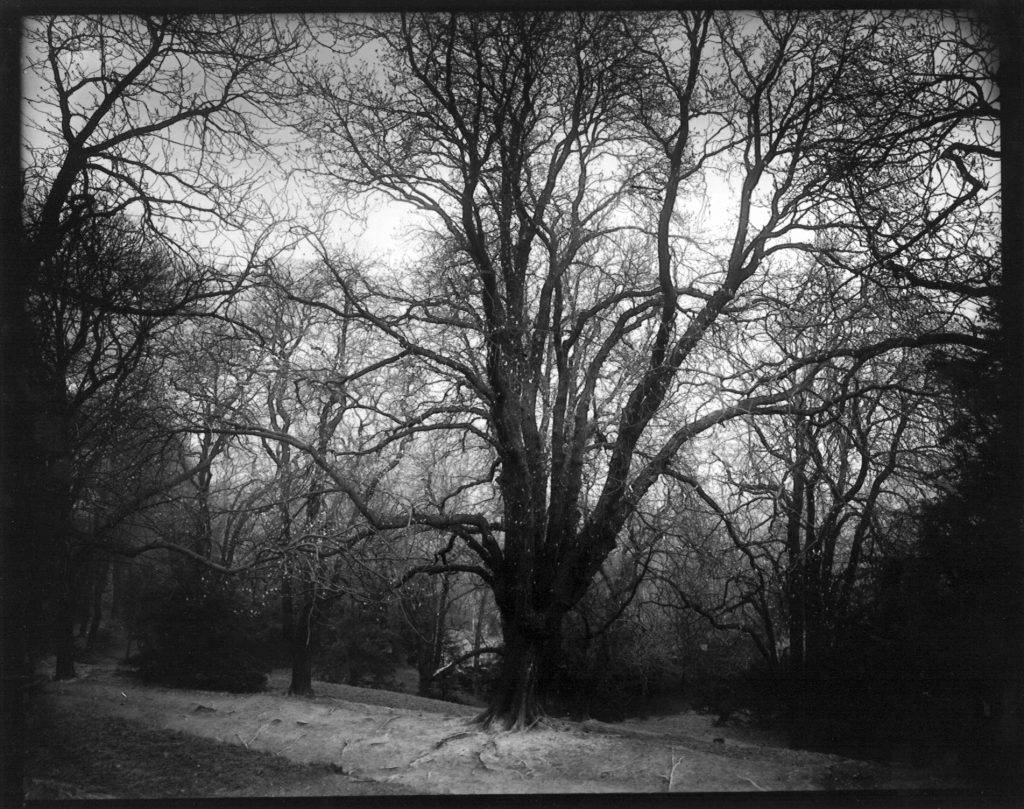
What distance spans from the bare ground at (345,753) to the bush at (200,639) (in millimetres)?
84

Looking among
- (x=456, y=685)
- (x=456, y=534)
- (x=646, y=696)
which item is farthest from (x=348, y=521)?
(x=646, y=696)

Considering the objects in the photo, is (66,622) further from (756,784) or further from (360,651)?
(756,784)

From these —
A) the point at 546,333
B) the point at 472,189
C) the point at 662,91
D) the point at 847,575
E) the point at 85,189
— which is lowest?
the point at 847,575

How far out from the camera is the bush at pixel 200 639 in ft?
12.3

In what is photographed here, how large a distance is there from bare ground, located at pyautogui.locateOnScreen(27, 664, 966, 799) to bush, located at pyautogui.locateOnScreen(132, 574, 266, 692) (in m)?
0.08

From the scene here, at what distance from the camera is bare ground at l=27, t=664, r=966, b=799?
3494 mm

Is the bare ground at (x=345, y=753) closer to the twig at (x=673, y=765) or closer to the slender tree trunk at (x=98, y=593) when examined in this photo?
the twig at (x=673, y=765)

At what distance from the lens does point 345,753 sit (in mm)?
3611

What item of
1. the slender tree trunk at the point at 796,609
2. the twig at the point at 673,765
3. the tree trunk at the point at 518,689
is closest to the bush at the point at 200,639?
the tree trunk at the point at 518,689

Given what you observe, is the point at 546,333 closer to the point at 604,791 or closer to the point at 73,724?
the point at 604,791

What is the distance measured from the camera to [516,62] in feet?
13.5

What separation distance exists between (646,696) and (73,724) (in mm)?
3016

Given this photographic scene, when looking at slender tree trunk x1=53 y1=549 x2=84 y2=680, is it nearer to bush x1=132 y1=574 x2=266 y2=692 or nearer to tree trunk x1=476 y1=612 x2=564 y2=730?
bush x1=132 y1=574 x2=266 y2=692

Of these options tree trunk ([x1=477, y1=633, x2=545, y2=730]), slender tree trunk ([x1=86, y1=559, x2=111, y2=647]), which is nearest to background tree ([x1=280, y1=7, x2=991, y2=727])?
tree trunk ([x1=477, y1=633, x2=545, y2=730])
